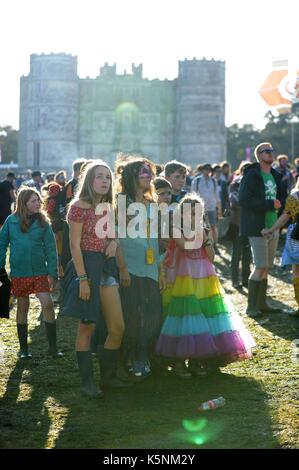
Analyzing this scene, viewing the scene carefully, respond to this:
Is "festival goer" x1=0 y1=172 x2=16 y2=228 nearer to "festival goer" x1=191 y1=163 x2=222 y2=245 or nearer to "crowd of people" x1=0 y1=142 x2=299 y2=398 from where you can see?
"festival goer" x1=191 y1=163 x2=222 y2=245

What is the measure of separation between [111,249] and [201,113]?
6846 cm

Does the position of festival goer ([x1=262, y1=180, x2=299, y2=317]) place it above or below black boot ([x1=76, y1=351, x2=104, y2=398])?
above

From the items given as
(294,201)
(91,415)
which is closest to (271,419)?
(91,415)

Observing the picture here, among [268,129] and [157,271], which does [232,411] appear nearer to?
[157,271]

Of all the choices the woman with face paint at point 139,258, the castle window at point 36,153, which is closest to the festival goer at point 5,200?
the woman with face paint at point 139,258

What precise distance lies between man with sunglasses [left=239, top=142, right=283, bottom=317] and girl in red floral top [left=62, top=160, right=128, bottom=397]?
3526 mm

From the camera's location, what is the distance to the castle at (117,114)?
239 ft

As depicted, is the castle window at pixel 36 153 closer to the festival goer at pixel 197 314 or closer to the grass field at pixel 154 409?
the grass field at pixel 154 409

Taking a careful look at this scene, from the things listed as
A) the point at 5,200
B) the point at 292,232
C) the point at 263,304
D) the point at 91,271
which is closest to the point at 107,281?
the point at 91,271

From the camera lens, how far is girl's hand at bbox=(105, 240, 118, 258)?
18.7 ft

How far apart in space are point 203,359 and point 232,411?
94 cm

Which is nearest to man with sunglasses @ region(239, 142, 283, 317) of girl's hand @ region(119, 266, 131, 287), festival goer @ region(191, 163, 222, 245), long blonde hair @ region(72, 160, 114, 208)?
girl's hand @ region(119, 266, 131, 287)

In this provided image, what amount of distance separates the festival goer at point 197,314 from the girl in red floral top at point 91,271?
55 cm

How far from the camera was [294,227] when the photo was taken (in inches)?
332
